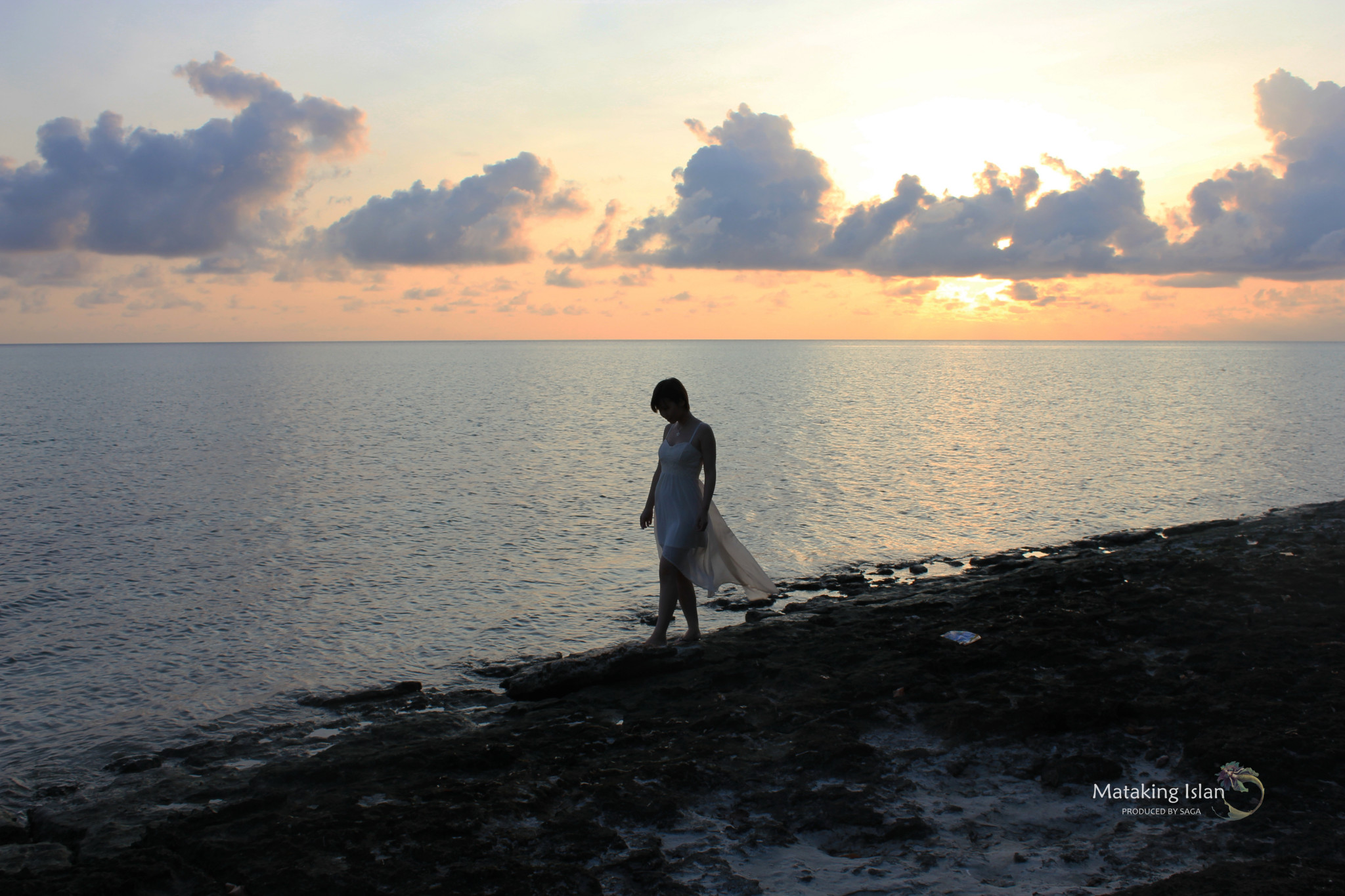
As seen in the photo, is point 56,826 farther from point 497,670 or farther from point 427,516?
point 427,516

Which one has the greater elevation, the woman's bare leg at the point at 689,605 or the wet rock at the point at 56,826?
the woman's bare leg at the point at 689,605

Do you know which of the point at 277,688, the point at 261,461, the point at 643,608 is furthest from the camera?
the point at 261,461

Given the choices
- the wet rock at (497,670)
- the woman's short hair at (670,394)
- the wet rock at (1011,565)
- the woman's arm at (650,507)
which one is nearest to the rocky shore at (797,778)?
the wet rock at (497,670)

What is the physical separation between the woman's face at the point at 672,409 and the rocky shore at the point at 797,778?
252 cm

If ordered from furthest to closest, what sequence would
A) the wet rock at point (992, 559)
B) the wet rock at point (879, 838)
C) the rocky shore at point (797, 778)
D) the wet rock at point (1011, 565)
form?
the wet rock at point (992, 559) → the wet rock at point (1011, 565) → the wet rock at point (879, 838) → the rocky shore at point (797, 778)

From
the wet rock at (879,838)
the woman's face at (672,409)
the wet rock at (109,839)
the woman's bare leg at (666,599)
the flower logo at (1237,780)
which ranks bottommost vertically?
the wet rock at (109,839)

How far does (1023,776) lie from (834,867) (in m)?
1.88

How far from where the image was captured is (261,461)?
30891 millimetres

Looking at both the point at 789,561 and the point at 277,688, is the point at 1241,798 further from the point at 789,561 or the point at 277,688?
the point at 789,561

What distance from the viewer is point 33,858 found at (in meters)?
5.48

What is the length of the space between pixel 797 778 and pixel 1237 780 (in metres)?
2.94

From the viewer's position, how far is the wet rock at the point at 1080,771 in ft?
19.4

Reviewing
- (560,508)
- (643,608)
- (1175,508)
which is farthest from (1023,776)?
(1175,508)

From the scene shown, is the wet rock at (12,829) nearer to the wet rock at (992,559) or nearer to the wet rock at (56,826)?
the wet rock at (56,826)
